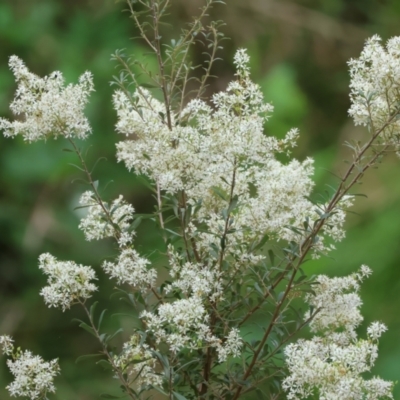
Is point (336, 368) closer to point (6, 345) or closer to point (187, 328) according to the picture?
point (187, 328)

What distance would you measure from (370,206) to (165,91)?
174 cm

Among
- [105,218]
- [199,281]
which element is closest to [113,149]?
[105,218]

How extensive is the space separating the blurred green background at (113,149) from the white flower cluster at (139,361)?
1056 millimetres

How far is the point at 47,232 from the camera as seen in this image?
2412 mm

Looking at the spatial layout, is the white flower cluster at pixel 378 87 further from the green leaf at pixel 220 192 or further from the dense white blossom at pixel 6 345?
the dense white blossom at pixel 6 345

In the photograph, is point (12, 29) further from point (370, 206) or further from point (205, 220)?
point (205, 220)

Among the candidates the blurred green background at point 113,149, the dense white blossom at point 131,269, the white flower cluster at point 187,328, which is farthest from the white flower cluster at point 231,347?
the blurred green background at point 113,149

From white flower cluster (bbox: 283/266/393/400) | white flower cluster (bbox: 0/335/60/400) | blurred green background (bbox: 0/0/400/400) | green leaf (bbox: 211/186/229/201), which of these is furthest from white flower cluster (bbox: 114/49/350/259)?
blurred green background (bbox: 0/0/400/400)

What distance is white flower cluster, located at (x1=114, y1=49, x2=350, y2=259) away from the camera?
0.70 m

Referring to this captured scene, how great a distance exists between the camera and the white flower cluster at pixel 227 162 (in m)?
0.70

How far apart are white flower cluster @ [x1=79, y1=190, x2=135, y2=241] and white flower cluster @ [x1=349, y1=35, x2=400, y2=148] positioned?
27 cm

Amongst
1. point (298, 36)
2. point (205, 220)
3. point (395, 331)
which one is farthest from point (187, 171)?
point (298, 36)

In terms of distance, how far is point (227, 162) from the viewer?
0.70 meters

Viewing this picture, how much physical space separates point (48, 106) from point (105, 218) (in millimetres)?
142
